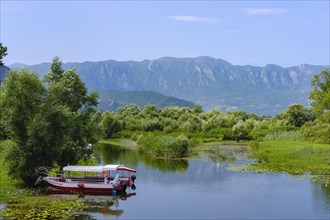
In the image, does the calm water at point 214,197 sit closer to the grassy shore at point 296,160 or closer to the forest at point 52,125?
the grassy shore at point 296,160

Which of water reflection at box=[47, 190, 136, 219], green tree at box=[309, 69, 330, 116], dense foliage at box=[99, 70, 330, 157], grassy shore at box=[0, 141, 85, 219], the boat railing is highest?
green tree at box=[309, 69, 330, 116]

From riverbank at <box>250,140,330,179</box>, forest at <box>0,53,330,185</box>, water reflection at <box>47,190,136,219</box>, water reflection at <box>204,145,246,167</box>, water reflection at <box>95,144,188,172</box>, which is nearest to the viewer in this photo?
water reflection at <box>47,190,136,219</box>

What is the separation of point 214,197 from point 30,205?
666 inches

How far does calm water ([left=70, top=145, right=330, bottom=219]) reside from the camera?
37031 mm

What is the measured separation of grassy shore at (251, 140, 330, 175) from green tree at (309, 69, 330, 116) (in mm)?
21923

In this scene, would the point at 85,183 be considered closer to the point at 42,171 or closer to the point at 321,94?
the point at 42,171

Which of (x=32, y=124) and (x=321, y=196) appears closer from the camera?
(x=321, y=196)

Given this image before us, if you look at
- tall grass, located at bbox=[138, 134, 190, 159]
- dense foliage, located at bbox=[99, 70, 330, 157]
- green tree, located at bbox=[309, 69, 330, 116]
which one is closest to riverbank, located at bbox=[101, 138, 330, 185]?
tall grass, located at bbox=[138, 134, 190, 159]

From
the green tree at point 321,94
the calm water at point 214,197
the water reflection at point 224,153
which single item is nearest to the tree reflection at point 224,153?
the water reflection at point 224,153

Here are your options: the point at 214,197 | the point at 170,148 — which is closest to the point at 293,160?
the point at 170,148

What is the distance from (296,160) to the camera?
63.8m

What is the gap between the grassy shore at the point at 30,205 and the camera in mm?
34250

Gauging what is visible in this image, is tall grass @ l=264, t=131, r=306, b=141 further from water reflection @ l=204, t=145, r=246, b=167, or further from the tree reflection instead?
the tree reflection

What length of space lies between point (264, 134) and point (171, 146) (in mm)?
38931
